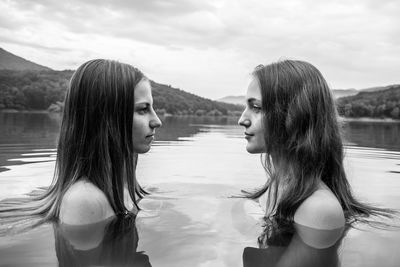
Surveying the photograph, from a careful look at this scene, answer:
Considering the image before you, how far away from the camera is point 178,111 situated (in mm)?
67250

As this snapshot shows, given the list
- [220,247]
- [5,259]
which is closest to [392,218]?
[220,247]

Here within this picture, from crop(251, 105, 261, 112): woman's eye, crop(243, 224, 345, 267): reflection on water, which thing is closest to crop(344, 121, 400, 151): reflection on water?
crop(251, 105, 261, 112): woman's eye

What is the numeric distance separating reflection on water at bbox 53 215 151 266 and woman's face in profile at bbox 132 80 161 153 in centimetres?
74

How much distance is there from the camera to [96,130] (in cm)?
342

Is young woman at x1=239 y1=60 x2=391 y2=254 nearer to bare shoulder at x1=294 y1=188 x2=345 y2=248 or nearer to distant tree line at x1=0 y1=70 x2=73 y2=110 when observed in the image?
bare shoulder at x1=294 y1=188 x2=345 y2=248

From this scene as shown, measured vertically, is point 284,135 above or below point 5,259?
above

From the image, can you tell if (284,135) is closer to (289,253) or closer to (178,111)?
(289,253)

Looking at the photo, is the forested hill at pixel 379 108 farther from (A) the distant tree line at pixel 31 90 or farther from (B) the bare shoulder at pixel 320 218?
(B) the bare shoulder at pixel 320 218

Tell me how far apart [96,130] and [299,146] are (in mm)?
1734

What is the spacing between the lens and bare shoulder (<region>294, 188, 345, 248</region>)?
3.09m

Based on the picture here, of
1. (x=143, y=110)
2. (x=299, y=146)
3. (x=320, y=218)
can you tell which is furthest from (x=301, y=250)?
(x=143, y=110)

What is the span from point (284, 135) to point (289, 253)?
110 centimetres

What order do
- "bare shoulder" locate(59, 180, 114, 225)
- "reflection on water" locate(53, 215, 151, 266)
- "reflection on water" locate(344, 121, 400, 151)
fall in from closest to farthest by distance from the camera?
"reflection on water" locate(53, 215, 151, 266) < "bare shoulder" locate(59, 180, 114, 225) < "reflection on water" locate(344, 121, 400, 151)

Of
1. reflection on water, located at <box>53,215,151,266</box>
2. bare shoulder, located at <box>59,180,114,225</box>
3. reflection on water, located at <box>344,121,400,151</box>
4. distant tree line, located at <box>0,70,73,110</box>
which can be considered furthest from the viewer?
distant tree line, located at <box>0,70,73,110</box>
